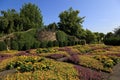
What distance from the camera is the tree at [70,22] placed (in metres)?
48.2

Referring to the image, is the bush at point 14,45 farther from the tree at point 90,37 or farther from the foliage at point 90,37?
the tree at point 90,37

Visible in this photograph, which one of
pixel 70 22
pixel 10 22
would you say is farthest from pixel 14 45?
pixel 70 22

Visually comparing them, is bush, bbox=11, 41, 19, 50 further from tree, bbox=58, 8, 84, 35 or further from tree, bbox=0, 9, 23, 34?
tree, bbox=58, 8, 84, 35

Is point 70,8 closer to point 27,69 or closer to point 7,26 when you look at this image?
point 7,26

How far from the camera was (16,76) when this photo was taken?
633 cm

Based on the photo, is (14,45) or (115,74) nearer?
(115,74)

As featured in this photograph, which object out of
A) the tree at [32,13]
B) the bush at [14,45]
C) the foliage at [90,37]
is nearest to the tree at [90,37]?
the foliage at [90,37]

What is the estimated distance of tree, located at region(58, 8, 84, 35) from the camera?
4822cm

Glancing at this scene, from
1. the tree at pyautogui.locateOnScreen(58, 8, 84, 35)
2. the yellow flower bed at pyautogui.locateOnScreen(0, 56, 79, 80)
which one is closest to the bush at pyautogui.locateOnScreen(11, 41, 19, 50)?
the yellow flower bed at pyautogui.locateOnScreen(0, 56, 79, 80)

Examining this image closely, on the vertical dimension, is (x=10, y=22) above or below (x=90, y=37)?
above

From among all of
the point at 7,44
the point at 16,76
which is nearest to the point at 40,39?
the point at 7,44

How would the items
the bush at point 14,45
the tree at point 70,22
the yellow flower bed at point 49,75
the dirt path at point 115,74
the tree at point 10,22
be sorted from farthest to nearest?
the tree at point 70,22, the tree at point 10,22, the bush at point 14,45, the dirt path at point 115,74, the yellow flower bed at point 49,75

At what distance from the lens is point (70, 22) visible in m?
49.0

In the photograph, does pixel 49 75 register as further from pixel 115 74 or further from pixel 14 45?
pixel 14 45
